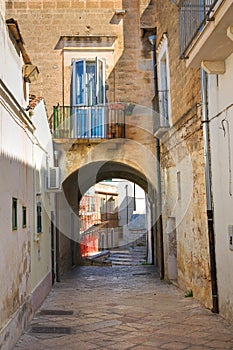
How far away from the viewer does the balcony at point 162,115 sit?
1318cm

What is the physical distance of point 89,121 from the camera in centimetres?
1437

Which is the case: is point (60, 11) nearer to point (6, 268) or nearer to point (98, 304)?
point (98, 304)

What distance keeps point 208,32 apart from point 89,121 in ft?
25.8

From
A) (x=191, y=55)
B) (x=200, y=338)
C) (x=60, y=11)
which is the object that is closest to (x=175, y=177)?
(x=191, y=55)

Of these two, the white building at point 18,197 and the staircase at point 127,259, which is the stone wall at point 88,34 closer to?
the white building at point 18,197

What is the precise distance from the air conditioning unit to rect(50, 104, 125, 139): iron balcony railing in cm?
253

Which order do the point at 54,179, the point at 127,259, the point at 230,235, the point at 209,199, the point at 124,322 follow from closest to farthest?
the point at 230,235
the point at 124,322
the point at 209,199
the point at 54,179
the point at 127,259

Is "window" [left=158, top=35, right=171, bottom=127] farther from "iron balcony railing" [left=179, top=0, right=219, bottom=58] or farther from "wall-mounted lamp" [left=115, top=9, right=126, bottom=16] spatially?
"iron balcony railing" [left=179, top=0, right=219, bottom=58]

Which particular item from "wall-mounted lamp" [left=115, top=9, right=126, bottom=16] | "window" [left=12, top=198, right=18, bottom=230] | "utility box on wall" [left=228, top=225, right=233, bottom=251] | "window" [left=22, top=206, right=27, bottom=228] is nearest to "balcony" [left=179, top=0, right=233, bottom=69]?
"utility box on wall" [left=228, top=225, right=233, bottom=251]

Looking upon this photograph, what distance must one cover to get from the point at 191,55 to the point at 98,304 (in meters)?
5.79

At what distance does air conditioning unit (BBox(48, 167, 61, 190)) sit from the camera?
38.8 ft

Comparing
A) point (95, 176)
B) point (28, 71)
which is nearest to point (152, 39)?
point (28, 71)

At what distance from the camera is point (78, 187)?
20.6 metres

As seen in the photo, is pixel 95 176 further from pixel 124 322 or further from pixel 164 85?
pixel 124 322
